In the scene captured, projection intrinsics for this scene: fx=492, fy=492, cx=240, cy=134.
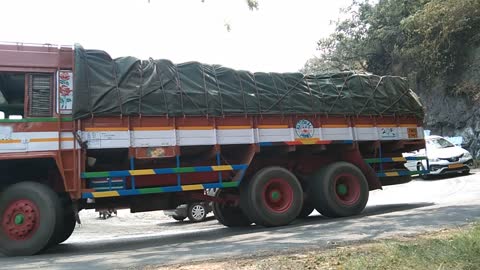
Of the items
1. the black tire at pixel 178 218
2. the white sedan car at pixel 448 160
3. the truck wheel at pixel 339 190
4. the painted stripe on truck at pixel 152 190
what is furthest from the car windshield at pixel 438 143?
the painted stripe on truck at pixel 152 190

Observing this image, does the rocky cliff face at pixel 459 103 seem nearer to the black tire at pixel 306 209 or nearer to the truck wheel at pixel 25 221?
the black tire at pixel 306 209

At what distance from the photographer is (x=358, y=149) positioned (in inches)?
435

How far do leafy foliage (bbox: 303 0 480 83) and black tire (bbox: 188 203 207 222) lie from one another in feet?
32.6

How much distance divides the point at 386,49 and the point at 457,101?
18.3ft

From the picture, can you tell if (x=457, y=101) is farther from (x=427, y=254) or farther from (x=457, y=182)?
(x=427, y=254)

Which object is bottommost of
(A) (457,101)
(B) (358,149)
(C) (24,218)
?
(C) (24,218)

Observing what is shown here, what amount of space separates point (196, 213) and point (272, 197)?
219 inches

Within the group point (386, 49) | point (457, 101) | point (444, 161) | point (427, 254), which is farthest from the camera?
point (386, 49)

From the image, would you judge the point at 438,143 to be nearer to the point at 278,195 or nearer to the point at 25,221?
the point at 278,195

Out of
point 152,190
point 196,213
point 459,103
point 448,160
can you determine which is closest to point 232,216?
point 152,190

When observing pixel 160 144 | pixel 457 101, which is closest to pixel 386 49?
pixel 457 101

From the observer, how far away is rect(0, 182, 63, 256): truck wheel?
7.68 m

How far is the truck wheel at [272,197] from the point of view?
9562 mm

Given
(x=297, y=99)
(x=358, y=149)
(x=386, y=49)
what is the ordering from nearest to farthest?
1. (x=297, y=99)
2. (x=358, y=149)
3. (x=386, y=49)
